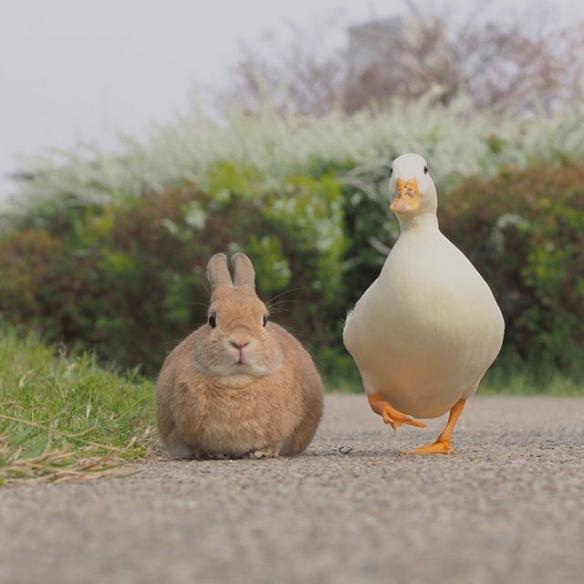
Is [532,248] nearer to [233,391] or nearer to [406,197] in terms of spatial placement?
[406,197]

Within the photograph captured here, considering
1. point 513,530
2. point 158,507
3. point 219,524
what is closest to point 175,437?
point 158,507

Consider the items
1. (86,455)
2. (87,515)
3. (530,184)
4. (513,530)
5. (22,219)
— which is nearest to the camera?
(513,530)

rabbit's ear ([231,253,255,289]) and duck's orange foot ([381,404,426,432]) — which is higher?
rabbit's ear ([231,253,255,289])

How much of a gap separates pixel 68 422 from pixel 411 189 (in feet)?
5.88

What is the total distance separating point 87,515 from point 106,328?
8.22 metres

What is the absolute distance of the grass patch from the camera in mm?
3971

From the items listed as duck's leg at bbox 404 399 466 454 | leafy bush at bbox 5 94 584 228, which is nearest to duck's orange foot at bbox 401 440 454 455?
duck's leg at bbox 404 399 466 454

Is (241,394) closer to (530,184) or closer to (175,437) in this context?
(175,437)

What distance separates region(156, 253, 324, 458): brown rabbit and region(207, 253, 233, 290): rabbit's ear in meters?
0.06

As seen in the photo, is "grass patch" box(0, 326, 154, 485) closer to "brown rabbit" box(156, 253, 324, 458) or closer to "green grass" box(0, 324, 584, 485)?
"green grass" box(0, 324, 584, 485)

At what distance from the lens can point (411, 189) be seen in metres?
4.62

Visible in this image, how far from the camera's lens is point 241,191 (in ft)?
35.1

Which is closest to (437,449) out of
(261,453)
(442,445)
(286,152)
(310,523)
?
(442,445)

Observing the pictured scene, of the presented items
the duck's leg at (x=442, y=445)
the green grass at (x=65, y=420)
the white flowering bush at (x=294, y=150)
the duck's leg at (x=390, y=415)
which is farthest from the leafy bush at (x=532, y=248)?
the duck's leg at (x=390, y=415)
